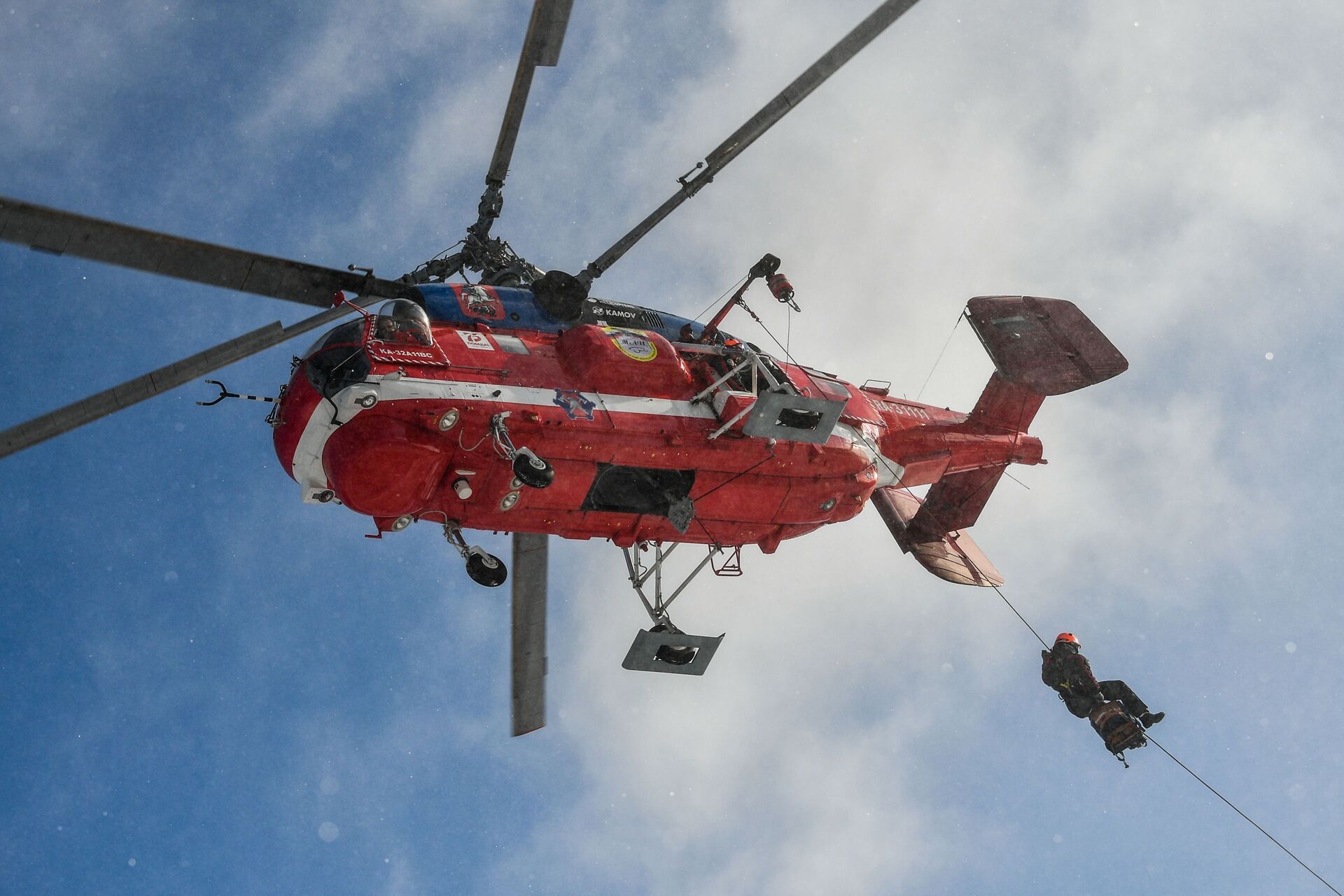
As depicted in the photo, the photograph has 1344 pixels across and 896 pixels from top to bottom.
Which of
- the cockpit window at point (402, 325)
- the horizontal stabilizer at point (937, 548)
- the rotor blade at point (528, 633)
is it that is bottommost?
the rotor blade at point (528, 633)

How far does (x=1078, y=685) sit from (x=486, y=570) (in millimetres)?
9051

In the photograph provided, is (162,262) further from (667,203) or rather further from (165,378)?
(667,203)

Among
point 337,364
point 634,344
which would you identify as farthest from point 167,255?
point 634,344

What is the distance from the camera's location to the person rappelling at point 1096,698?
14.6 meters

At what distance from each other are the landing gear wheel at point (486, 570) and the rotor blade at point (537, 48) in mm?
5456

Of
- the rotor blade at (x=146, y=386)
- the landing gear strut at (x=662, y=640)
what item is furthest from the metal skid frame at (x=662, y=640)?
the rotor blade at (x=146, y=386)

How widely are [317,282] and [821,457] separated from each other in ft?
22.1

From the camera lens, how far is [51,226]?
29.7ft

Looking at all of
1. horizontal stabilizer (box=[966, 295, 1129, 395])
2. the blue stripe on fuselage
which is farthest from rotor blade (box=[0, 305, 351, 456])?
horizontal stabilizer (box=[966, 295, 1129, 395])

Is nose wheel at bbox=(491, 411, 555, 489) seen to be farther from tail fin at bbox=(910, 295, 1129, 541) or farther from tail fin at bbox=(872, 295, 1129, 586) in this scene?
tail fin at bbox=(910, 295, 1129, 541)

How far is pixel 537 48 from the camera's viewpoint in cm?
1155

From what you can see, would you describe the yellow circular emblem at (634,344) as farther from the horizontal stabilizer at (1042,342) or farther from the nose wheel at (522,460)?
the horizontal stabilizer at (1042,342)

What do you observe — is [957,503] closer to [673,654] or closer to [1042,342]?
[1042,342]

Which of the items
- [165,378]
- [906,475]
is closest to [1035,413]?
[906,475]
